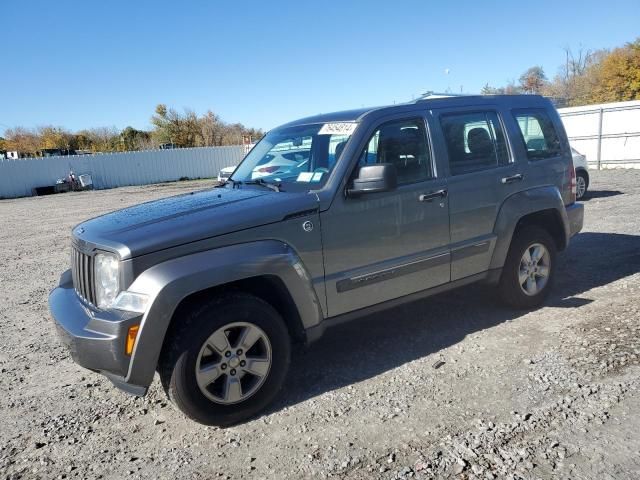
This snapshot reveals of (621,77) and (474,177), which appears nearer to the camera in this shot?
(474,177)

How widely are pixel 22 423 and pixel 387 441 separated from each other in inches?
99.5

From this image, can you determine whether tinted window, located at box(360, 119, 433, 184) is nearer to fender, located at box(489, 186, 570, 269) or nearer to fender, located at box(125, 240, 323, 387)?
fender, located at box(489, 186, 570, 269)

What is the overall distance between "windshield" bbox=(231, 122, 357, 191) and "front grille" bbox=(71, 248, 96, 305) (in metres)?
1.49

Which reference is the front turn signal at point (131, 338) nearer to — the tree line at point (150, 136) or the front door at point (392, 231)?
the front door at point (392, 231)

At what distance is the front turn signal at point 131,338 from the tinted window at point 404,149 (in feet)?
6.83

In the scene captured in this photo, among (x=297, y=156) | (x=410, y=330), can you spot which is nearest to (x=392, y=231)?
(x=297, y=156)

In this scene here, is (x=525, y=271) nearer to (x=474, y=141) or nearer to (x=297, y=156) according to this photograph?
(x=474, y=141)

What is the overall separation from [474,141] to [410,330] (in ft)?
6.01

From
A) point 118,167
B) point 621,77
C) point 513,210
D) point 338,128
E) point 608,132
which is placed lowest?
point 118,167

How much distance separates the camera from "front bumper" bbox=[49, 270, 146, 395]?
9.81 feet

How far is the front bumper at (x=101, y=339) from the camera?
9.81 ft

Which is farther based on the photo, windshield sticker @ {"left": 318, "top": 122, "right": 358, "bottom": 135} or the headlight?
windshield sticker @ {"left": 318, "top": 122, "right": 358, "bottom": 135}

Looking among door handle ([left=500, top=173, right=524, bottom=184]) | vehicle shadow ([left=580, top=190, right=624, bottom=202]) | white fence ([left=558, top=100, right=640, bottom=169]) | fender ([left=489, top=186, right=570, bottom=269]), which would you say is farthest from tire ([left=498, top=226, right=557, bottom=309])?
white fence ([left=558, top=100, right=640, bottom=169])

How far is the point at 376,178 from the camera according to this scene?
363 centimetres
